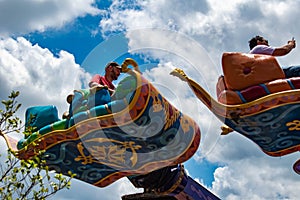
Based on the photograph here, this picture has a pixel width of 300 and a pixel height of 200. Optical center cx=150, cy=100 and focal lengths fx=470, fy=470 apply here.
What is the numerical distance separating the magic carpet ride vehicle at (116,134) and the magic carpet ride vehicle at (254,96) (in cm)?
57

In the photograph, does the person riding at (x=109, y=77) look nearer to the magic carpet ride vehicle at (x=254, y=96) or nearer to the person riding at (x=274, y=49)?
the magic carpet ride vehicle at (x=254, y=96)

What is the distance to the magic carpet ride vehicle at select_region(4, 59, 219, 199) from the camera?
633 cm

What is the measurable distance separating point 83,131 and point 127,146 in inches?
31.9

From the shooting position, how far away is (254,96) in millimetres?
6758

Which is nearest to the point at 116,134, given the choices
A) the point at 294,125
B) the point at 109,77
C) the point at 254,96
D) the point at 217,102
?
the point at 109,77

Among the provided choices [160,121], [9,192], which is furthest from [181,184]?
[9,192]

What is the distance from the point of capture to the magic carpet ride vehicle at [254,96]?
6.66m

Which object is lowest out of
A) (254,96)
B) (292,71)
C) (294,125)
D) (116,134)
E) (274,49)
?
(294,125)

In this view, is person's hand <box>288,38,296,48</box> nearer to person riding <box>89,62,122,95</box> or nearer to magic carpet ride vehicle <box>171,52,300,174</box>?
magic carpet ride vehicle <box>171,52,300,174</box>

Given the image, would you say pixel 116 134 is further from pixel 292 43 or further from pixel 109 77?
pixel 292 43

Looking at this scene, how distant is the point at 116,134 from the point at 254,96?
2.06m

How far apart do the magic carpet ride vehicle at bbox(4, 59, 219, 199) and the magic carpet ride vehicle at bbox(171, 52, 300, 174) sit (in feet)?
1.87

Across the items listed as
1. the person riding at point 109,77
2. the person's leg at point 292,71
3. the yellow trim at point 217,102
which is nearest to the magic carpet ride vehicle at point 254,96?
the yellow trim at point 217,102

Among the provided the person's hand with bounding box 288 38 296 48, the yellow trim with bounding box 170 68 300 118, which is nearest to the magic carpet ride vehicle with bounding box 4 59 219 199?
the yellow trim with bounding box 170 68 300 118
